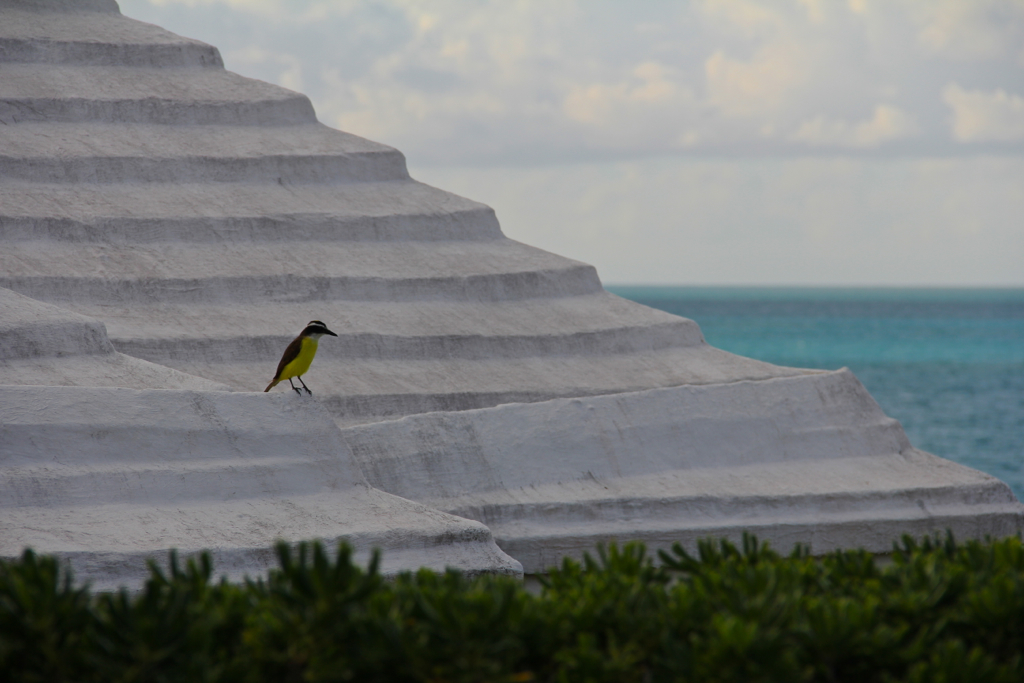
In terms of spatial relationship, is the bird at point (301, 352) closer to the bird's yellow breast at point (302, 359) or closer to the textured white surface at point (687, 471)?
the bird's yellow breast at point (302, 359)

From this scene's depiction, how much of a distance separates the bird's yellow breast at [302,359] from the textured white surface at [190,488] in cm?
30

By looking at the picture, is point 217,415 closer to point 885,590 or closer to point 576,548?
point 576,548

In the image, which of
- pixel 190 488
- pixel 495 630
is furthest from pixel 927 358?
pixel 495 630

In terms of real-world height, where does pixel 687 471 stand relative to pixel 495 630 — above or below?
below

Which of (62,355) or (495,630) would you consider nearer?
(495,630)

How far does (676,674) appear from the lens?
5.45 m

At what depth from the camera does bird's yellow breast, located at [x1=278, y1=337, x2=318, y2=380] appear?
11.5 metres

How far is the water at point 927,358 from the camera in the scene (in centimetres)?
5009

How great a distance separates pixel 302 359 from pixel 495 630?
21.0 feet

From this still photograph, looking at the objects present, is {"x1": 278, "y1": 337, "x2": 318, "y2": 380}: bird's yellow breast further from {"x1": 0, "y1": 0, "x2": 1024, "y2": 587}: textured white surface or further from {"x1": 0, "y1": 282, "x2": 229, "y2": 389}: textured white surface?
{"x1": 0, "y1": 282, "x2": 229, "y2": 389}: textured white surface

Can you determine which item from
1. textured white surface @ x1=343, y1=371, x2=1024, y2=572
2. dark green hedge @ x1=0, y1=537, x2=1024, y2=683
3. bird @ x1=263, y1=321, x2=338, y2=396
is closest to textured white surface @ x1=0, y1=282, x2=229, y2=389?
bird @ x1=263, y1=321, x2=338, y2=396

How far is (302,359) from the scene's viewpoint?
11.6 m

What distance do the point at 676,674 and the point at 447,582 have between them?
52.2 inches

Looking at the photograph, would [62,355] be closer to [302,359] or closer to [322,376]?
[302,359]
